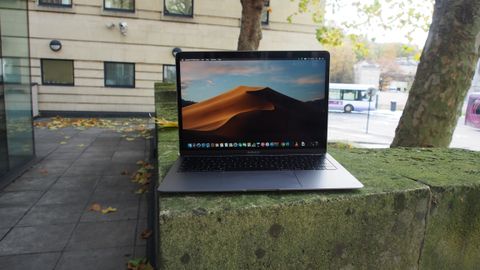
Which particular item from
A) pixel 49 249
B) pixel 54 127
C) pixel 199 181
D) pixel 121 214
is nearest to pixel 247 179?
pixel 199 181

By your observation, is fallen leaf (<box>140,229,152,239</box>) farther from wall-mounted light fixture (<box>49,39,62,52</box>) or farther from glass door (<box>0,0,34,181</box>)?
wall-mounted light fixture (<box>49,39,62,52</box>)

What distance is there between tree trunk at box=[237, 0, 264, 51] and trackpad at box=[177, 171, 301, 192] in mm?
7382

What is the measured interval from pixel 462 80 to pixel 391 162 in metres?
2.63

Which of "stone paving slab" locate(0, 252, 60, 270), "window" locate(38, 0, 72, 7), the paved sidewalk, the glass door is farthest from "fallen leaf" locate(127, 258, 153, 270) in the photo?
"window" locate(38, 0, 72, 7)

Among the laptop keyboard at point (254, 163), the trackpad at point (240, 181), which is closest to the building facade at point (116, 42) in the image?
the laptop keyboard at point (254, 163)

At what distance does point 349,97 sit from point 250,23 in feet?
94.0

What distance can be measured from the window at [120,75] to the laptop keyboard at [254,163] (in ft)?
50.6

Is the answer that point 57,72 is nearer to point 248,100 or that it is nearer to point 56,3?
point 56,3

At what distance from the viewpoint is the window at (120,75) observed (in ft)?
53.1

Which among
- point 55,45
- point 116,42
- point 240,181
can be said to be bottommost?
point 240,181

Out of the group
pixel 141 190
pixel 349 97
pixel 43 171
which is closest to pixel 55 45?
pixel 43 171

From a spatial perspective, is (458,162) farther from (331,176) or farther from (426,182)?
(331,176)

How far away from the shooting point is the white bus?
34875 mm

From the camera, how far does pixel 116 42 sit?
15836mm
